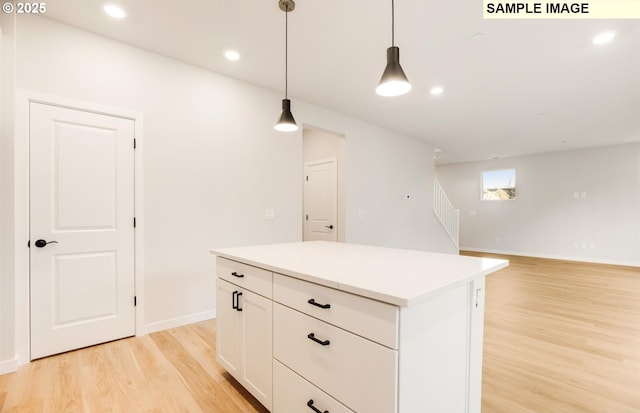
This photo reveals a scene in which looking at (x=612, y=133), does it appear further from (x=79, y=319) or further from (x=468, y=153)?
(x=79, y=319)

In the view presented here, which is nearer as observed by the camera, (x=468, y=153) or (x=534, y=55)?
(x=534, y=55)

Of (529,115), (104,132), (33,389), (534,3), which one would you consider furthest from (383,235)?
(33,389)

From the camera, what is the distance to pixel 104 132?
8.39ft

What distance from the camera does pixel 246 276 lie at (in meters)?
1.77

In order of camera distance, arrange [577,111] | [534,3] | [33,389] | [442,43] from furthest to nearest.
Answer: [577,111], [442,43], [534,3], [33,389]

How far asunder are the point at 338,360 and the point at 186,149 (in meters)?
2.64

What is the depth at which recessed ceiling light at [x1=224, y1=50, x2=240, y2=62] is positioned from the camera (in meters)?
2.80

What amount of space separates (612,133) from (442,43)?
5330 millimetres

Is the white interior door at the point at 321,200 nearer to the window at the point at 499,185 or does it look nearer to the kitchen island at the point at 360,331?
the kitchen island at the point at 360,331

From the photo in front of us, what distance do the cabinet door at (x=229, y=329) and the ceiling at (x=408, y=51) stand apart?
2.12m

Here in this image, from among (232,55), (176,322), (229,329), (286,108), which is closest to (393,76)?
(286,108)

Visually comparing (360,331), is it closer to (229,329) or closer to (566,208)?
(229,329)

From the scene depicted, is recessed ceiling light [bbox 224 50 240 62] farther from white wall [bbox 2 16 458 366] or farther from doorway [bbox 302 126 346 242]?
doorway [bbox 302 126 346 242]

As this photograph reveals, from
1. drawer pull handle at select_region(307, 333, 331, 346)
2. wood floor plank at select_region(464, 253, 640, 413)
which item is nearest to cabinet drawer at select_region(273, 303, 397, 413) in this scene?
drawer pull handle at select_region(307, 333, 331, 346)
